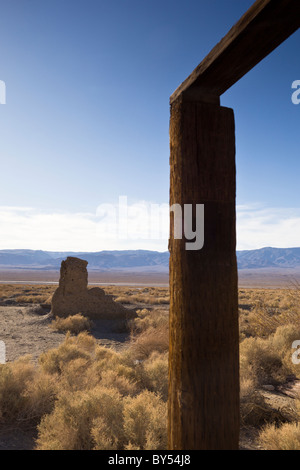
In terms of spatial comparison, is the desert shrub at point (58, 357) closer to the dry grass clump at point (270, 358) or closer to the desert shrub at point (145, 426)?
the desert shrub at point (145, 426)

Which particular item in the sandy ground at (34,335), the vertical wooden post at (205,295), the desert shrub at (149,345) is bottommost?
the sandy ground at (34,335)

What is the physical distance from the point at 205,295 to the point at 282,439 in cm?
256

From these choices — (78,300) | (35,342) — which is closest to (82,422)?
(35,342)

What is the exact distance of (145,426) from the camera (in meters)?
3.56

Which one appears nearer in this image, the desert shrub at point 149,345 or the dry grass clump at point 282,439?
the dry grass clump at point 282,439

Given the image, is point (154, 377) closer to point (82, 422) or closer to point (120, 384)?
point (120, 384)

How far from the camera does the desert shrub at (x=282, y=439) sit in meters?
3.34

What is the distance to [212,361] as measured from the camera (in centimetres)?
195

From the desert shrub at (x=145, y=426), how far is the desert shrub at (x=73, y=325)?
7.86m

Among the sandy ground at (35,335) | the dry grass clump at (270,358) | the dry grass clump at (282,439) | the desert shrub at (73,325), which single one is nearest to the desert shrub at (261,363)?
the dry grass clump at (270,358)

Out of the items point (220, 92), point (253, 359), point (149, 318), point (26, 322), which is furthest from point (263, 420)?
point (26, 322)

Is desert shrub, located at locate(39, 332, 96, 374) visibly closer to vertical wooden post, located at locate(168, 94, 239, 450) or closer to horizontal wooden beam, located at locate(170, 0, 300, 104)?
vertical wooden post, located at locate(168, 94, 239, 450)

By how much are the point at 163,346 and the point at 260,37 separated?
7492mm

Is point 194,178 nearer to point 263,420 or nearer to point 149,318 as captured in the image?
point 263,420
